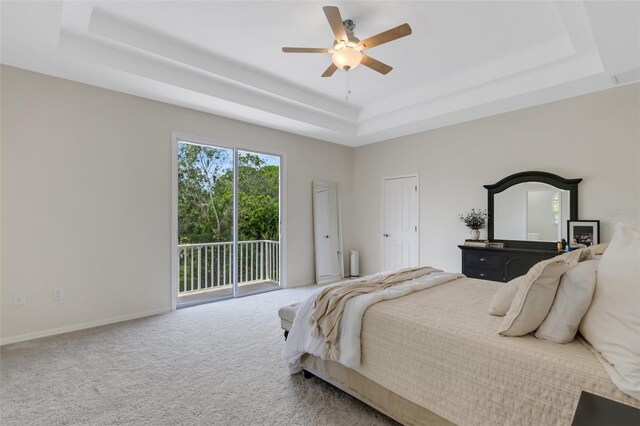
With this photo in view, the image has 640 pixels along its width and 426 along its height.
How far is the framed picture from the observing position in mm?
3680

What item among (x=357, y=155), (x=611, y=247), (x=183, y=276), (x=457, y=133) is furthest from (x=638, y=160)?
(x=183, y=276)

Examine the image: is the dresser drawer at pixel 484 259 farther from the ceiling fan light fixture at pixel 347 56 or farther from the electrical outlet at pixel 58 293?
the electrical outlet at pixel 58 293

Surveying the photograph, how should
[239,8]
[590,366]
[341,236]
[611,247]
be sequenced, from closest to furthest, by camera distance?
[590,366]
[611,247]
[239,8]
[341,236]

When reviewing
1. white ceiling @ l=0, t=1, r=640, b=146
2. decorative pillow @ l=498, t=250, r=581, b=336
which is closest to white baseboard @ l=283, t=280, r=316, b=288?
white ceiling @ l=0, t=1, r=640, b=146

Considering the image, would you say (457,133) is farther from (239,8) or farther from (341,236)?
(239,8)

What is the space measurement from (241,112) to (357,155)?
112 inches

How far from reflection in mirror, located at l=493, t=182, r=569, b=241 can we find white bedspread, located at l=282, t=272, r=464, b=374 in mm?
2456

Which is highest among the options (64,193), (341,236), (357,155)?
(357,155)

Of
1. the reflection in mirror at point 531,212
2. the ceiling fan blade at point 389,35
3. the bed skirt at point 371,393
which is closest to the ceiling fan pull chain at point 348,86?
the ceiling fan blade at point 389,35

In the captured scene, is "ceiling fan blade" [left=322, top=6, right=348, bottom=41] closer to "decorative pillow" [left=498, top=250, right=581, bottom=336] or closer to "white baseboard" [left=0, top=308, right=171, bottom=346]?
"decorative pillow" [left=498, top=250, right=581, bottom=336]

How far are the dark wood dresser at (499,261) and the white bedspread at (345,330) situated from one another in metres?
2.07

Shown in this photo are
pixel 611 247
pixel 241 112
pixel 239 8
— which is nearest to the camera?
pixel 611 247

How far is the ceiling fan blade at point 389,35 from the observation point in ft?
7.89

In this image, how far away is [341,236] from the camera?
628 centimetres
